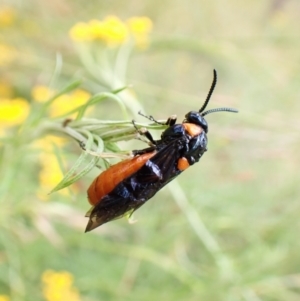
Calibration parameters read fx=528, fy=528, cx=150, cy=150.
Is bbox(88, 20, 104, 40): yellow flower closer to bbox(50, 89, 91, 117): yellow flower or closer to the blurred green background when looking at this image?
the blurred green background

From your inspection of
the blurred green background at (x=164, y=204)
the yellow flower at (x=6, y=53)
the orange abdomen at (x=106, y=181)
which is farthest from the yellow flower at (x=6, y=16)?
the orange abdomen at (x=106, y=181)

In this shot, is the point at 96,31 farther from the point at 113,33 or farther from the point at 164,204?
the point at 164,204

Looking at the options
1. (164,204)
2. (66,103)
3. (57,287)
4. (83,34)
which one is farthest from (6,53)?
(57,287)

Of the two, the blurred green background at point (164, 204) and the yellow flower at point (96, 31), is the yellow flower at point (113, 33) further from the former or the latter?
the blurred green background at point (164, 204)

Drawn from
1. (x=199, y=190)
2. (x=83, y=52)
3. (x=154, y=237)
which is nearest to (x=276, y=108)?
(x=199, y=190)

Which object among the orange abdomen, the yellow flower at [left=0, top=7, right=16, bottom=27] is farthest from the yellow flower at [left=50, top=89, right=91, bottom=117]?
the orange abdomen

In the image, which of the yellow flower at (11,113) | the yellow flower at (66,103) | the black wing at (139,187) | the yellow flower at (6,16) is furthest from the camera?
the yellow flower at (6,16)
